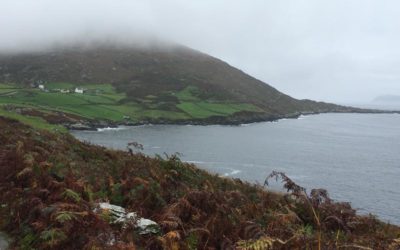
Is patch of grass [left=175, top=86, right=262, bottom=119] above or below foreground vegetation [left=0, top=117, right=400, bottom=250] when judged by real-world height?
above

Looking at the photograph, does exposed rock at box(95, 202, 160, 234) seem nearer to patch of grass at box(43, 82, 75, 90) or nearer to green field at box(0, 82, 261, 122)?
green field at box(0, 82, 261, 122)

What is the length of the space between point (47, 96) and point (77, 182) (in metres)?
140

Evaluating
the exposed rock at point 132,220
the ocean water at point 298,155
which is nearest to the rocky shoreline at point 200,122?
the ocean water at point 298,155

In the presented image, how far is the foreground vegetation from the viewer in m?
8.28

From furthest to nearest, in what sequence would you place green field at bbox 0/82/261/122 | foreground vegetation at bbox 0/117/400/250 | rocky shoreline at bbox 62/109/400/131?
green field at bbox 0/82/261/122
rocky shoreline at bbox 62/109/400/131
foreground vegetation at bbox 0/117/400/250

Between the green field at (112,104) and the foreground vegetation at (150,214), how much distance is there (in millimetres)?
114445

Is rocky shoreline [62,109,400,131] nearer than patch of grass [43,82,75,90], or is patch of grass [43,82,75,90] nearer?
rocky shoreline [62,109,400,131]

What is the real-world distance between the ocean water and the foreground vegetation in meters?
29.7

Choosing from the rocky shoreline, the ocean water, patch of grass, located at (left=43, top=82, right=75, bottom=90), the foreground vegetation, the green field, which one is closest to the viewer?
the foreground vegetation

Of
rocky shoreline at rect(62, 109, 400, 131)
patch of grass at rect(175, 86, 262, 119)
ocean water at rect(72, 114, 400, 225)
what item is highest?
patch of grass at rect(175, 86, 262, 119)

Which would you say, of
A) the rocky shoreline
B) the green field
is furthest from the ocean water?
the green field

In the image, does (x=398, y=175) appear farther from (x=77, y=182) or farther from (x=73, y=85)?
(x=73, y=85)

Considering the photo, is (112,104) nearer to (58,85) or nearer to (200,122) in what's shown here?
(200,122)

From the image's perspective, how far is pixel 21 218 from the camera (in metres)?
9.48
